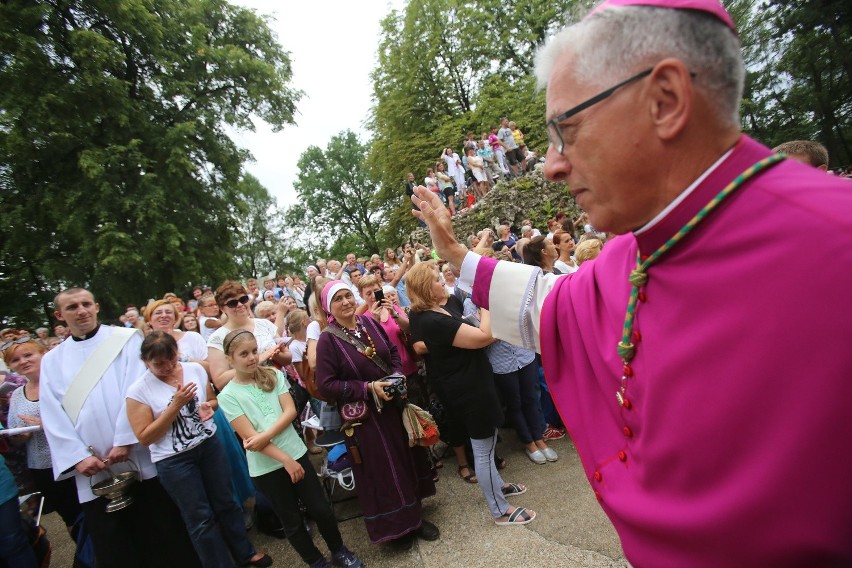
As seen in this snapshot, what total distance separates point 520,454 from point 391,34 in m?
25.2

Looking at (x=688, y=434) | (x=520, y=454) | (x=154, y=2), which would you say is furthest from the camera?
(x=154, y=2)

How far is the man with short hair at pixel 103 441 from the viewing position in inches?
129

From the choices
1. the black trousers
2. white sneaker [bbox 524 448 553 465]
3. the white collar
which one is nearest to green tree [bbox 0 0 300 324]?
the black trousers

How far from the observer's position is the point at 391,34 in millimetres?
24719

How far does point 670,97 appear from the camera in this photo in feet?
3.14

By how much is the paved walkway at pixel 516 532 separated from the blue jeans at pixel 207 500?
1.77 ft

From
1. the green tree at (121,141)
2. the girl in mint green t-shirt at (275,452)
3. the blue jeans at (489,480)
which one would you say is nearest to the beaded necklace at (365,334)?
the girl in mint green t-shirt at (275,452)

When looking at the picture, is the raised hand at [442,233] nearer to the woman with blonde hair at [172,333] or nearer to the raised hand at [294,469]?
the raised hand at [294,469]

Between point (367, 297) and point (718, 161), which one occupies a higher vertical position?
point (718, 161)

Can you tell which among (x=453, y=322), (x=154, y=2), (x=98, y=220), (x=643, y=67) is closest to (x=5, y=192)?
(x=98, y=220)

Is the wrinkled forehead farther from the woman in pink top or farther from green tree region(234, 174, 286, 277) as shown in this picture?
green tree region(234, 174, 286, 277)

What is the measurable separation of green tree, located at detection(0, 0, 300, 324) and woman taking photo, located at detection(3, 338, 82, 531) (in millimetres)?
11501

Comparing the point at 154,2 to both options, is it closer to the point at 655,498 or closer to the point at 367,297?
the point at 367,297

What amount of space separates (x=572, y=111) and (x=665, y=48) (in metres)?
0.21
